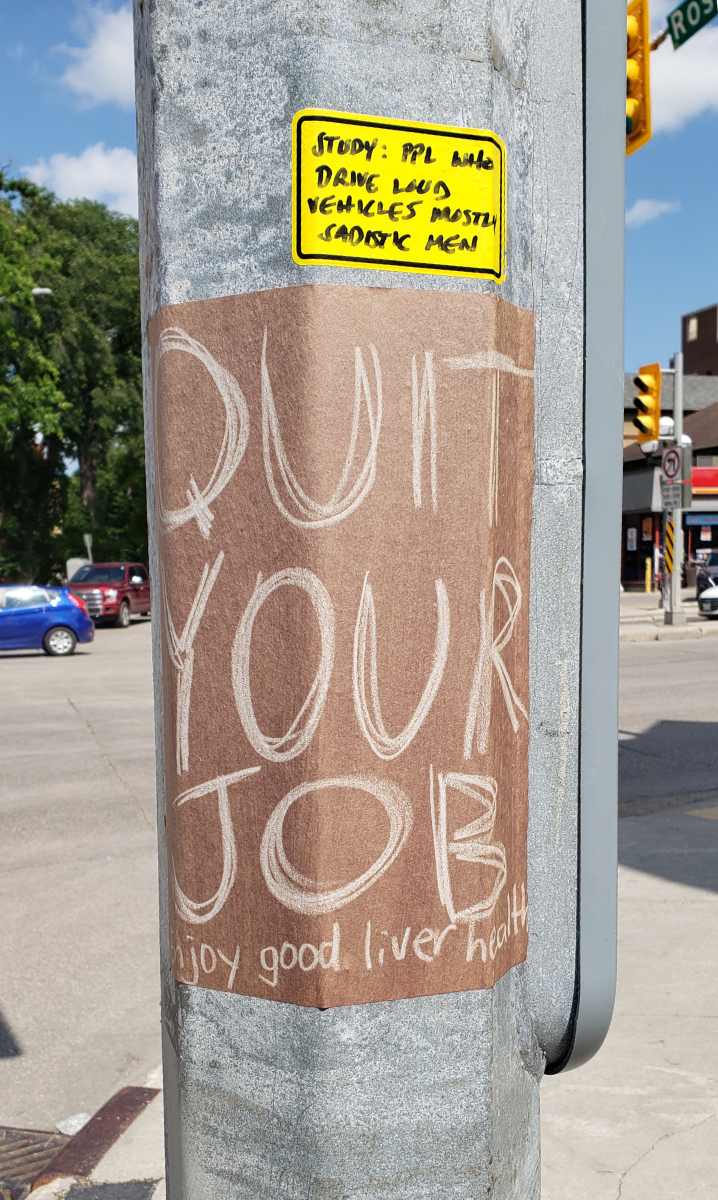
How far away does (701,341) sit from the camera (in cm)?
6231

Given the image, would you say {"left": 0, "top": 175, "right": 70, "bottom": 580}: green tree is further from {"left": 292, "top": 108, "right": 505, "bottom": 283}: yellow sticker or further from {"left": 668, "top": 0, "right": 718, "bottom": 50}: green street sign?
{"left": 292, "top": 108, "right": 505, "bottom": 283}: yellow sticker

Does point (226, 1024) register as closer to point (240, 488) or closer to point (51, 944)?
point (240, 488)

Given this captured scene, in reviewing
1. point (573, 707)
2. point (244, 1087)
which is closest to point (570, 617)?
point (573, 707)

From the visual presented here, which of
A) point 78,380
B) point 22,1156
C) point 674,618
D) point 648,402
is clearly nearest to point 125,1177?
point 22,1156

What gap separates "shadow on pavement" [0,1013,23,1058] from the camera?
4.14 m

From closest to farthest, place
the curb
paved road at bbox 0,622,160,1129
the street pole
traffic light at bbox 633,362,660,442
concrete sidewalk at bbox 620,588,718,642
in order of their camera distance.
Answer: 1. paved road at bbox 0,622,160,1129
2. traffic light at bbox 633,362,660,442
3. the curb
4. concrete sidewalk at bbox 620,588,718,642
5. the street pole

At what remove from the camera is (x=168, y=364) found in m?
1.62

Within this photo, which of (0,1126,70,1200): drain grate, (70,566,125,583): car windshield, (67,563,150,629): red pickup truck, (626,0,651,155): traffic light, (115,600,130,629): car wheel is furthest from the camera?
(70,566,125,583): car windshield

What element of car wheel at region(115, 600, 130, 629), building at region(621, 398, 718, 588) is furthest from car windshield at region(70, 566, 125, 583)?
building at region(621, 398, 718, 588)

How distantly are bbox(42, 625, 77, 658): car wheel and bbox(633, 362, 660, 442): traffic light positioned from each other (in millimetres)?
11205

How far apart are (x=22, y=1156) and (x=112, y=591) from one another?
→ 24658mm

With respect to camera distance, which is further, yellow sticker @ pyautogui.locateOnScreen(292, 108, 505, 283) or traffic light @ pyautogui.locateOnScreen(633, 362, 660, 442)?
traffic light @ pyautogui.locateOnScreen(633, 362, 660, 442)

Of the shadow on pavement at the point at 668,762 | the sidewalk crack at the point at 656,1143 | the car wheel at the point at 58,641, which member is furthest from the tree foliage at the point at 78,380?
the sidewalk crack at the point at 656,1143

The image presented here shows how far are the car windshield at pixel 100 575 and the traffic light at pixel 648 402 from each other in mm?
16822
